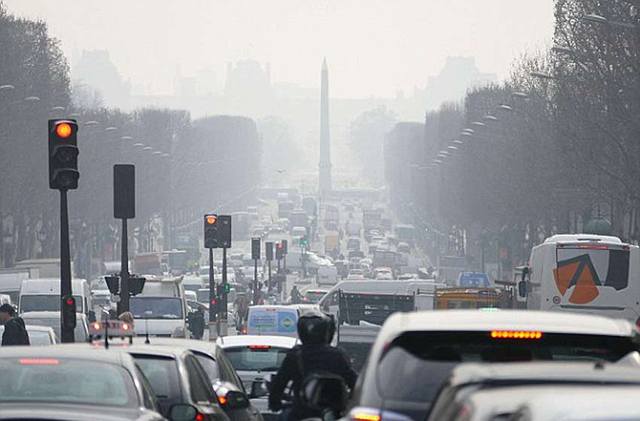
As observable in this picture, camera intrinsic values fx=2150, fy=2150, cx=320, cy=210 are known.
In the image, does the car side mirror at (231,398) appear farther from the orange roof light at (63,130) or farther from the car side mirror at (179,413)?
the orange roof light at (63,130)

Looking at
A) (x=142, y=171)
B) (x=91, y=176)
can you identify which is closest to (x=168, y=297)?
(x=91, y=176)

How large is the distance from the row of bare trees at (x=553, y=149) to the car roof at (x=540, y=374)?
4032 centimetres

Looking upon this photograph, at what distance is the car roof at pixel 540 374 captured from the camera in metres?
7.77

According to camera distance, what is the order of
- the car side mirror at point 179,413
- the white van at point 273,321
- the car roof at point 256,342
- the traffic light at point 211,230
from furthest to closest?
the traffic light at point 211,230 < the white van at point 273,321 < the car roof at point 256,342 < the car side mirror at point 179,413

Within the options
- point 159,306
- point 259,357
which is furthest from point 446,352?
point 159,306

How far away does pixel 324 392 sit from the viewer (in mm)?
11258

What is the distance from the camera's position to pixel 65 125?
25094 millimetres

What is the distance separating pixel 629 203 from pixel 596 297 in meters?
27.8

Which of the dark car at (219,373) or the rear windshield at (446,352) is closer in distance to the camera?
the rear windshield at (446,352)

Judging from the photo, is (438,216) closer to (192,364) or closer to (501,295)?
(501,295)

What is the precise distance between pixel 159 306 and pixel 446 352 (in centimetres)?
3861

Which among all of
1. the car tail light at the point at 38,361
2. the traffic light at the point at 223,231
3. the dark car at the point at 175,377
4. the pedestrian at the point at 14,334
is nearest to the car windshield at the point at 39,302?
the traffic light at the point at 223,231

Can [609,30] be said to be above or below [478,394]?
above

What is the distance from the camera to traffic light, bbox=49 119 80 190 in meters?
25.0
